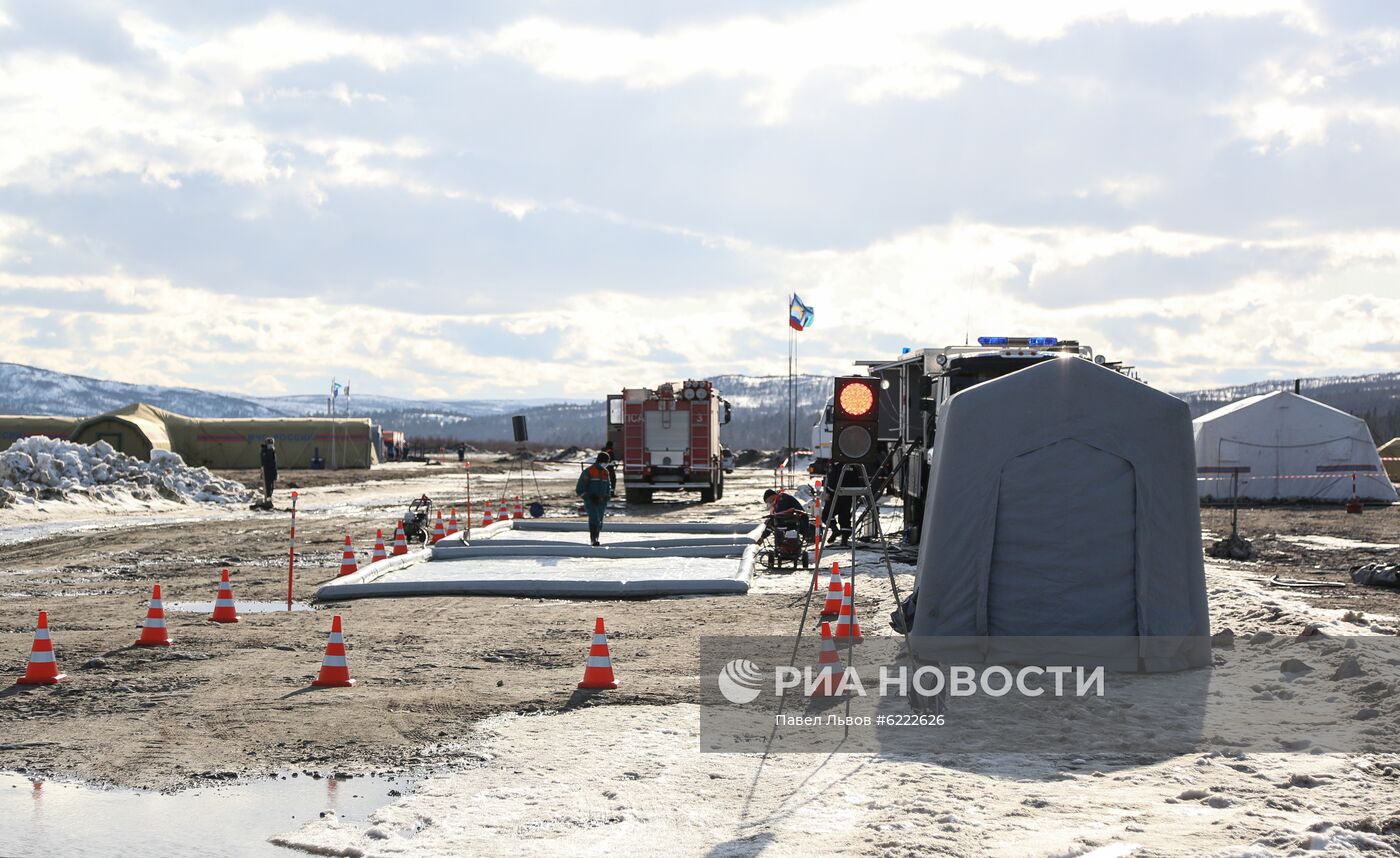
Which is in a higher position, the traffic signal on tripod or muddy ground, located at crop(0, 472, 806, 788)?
the traffic signal on tripod

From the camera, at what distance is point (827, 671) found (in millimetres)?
9711

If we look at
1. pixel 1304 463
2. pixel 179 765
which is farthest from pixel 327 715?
pixel 1304 463

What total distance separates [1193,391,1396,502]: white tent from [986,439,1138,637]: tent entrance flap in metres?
26.0

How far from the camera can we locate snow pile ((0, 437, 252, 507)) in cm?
3516

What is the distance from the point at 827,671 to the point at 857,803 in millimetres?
2762

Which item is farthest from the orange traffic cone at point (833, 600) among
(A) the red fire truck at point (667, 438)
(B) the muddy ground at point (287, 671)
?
(A) the red fire truck at point (667, 438)

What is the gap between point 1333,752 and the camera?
786 cm

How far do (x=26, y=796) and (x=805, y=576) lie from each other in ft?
39.0

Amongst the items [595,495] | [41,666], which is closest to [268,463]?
[595,495]

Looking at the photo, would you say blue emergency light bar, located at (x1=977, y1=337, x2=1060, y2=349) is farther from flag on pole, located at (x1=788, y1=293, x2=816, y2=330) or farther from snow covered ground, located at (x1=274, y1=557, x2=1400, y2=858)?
flag on pole, located at (x1=788, y1=293, x2=816, y2=330)

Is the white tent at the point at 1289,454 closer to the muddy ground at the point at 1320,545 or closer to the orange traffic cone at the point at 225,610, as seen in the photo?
the muddy ground at the point at 1320,545

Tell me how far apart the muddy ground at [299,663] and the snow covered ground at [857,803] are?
90 cm

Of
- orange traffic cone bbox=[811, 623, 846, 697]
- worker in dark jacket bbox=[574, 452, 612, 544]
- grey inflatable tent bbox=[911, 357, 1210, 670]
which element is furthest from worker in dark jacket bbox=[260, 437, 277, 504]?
orange traffic cone bbox=[811, 623, 846, 697]

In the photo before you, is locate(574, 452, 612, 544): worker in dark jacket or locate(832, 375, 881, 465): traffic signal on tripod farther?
locate(574, 452, 612, 544): worker in dark jacket
